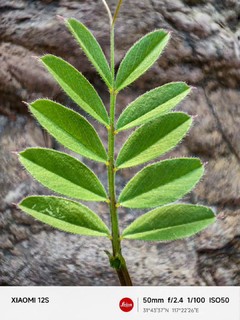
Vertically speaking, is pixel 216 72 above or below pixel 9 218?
above

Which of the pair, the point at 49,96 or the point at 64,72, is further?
the point at 49,96

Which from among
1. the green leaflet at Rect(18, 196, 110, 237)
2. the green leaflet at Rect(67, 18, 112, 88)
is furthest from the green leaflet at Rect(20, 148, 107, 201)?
the green leaflet at Rect(67, 18, 112, 88)

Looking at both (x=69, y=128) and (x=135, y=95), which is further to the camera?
(x=135, y=95)

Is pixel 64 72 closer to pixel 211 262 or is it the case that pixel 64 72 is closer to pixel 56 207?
pixel 56 207

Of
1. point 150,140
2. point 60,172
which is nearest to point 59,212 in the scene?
point 60,172
